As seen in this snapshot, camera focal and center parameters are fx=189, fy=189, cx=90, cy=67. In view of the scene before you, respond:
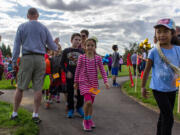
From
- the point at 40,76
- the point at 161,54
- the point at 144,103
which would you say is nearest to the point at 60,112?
the point at 40,76

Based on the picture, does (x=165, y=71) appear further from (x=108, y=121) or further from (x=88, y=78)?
(x=108, y=121)

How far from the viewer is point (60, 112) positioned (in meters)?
4.76

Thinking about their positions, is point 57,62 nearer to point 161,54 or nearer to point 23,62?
point 23,62

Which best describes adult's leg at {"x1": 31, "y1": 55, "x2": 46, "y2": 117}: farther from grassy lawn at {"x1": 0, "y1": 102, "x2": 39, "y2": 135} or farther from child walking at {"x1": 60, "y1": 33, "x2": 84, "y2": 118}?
child walking at {"x1": 60, "y1": 33, "x2": 84, "y2": 118}

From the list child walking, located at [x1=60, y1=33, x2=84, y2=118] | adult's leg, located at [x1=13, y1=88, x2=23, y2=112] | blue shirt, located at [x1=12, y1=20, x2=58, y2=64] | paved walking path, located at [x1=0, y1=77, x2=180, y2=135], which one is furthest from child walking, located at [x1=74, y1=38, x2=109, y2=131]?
adult's leg, located at [x1=13, y1=88, x2=23, y2=112]

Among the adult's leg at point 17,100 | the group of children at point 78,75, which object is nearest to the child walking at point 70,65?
the group of children at point 78,75

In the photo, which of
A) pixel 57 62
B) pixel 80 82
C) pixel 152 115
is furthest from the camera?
pixel 57 62

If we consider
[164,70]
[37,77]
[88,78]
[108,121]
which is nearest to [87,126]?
[108,121]

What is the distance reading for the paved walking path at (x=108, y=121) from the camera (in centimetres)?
355

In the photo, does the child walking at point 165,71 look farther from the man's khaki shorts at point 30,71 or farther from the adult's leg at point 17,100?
the adult's leg at point 17,100

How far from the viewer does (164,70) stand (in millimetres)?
2590

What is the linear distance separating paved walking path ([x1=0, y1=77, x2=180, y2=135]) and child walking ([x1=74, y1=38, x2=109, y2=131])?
0.29 m

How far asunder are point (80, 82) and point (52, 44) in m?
1.10

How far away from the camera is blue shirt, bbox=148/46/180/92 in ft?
8.46
